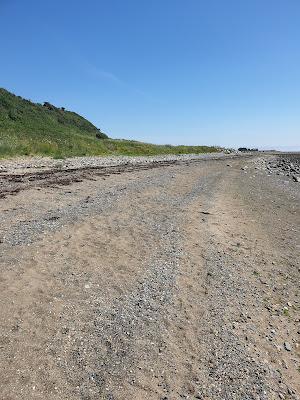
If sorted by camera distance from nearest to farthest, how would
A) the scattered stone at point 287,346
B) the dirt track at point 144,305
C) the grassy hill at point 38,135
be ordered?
the dirt track at point 144,305, the scattered stone at point 287,346, the grassy hill at point 38,135

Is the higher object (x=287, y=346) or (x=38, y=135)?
(x=38, y=135)

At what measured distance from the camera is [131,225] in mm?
13352

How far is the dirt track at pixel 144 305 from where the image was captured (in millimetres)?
5801

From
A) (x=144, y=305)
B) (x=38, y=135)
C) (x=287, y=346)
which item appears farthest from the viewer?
(x=38, y=135)

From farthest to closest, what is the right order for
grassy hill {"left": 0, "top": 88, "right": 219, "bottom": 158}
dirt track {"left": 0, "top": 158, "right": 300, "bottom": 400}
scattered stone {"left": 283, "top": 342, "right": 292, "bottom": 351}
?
grassy hill {"left": 0, "top": 88, "right": 219, "bottom": 158}, scattered stone {"left": 283, "top": 342, "right": 292, "bottom": 351}, dirt track {"left": 0, "top": 158, "right": 300, "bottom": 400}

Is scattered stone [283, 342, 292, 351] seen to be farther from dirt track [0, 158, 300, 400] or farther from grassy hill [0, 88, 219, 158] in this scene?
grassy hill [0, 88, 219, 158]

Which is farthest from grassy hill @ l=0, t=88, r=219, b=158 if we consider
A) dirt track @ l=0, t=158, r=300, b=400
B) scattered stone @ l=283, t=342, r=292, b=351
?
scattered stone @ l=283, t=342, r=292, b=351

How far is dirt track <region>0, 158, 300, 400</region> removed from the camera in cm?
580

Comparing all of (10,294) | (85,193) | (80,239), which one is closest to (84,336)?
(10,294)

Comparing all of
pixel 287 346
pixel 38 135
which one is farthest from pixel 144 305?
pixel 38 135

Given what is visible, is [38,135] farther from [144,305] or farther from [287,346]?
[287,346]

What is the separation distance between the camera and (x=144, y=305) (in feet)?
25.8

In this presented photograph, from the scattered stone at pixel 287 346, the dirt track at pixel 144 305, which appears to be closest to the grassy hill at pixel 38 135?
the dirt track at pixel 144 305

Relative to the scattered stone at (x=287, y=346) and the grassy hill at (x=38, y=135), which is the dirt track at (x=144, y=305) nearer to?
the scattered stone at (x=287, y=346)
